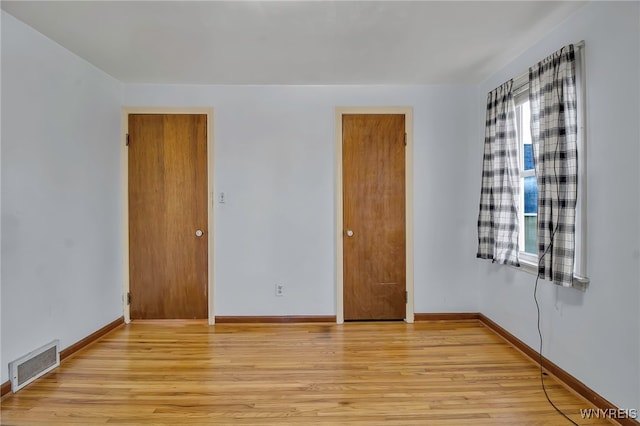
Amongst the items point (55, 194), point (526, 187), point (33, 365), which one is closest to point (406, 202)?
point (526, 187)

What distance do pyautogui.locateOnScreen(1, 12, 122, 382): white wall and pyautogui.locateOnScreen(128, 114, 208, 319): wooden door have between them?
0.18 metres

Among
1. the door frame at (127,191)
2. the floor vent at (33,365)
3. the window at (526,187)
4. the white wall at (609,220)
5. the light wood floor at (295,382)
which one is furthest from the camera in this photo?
the door frame at (127,191)

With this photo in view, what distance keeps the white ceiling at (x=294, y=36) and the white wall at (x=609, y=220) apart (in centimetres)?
29

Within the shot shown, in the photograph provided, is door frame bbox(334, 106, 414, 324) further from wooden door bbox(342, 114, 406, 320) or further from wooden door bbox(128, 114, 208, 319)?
wooden door bbox(128, 114, 208, 319)

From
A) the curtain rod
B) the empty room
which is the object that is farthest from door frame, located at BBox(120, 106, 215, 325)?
the curtain rod

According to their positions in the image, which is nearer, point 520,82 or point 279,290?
point 520,82

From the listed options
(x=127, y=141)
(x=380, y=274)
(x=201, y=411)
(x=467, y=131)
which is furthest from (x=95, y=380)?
(x=467, y=131)

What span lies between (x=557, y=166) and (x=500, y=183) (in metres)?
0.72

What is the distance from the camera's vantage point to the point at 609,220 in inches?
72.7

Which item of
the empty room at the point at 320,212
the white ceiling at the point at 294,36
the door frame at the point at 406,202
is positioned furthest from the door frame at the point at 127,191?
the door frame at the point at 406,202

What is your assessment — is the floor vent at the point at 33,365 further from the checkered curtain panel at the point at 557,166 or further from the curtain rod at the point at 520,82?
the curtain rod at the point at 520,82

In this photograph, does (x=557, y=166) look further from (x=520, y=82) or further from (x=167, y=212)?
(x=167, y=212)

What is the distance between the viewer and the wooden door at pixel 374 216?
331 cm

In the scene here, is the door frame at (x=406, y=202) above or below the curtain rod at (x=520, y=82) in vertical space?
below
